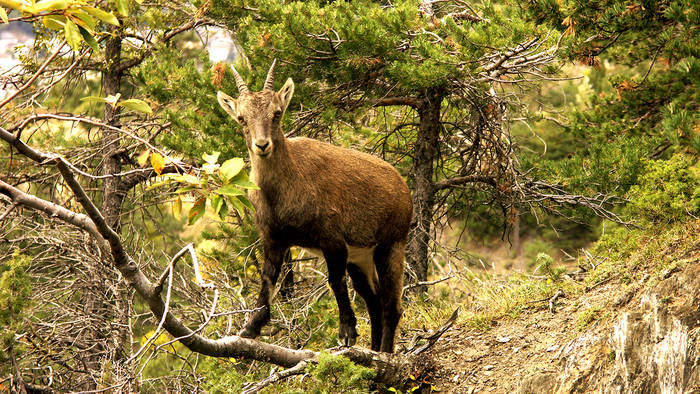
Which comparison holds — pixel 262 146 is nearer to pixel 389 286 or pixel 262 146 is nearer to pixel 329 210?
pixel 329 210

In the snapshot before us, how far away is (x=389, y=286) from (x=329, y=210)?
54.6 inches

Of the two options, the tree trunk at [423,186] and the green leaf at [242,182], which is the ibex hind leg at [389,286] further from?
the green leaf at [242,182]

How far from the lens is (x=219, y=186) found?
330cm

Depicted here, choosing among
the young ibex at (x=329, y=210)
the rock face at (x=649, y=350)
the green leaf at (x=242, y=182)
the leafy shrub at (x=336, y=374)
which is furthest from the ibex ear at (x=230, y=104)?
the rock face at (x=649, y=350)

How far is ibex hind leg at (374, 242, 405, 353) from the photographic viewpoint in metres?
7.48

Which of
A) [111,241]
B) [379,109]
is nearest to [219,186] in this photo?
[111,241]

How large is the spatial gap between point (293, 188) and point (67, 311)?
2.34 meters

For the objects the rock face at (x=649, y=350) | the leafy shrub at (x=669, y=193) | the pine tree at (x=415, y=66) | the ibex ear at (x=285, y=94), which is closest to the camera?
the rock face at (x=649, y=350)

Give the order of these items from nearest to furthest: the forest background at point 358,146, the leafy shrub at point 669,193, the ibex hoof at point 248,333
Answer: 1. the ibex hoof at point 248,333
2. the forest background at point 358,146
3. the leafy shrub at point 669,193

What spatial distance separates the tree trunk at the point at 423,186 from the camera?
33.6 feet

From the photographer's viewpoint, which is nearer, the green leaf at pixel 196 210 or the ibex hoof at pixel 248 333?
the green leaf at pixel 196 210

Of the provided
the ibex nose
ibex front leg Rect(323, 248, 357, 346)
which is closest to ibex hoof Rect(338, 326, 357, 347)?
ibex front leg Rect(323, 248, 357, 346)

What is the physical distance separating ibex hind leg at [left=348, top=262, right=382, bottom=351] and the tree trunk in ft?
8.13

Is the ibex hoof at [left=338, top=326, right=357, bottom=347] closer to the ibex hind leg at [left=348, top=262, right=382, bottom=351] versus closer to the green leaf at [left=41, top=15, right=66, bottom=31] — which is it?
the ibex hind leg at [left=348, top=262, right=382, bottom=351]
